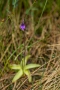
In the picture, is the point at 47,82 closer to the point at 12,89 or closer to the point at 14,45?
the point at 12,89

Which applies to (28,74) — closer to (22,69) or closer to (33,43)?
(22,69)

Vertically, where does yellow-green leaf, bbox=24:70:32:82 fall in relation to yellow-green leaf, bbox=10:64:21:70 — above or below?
below

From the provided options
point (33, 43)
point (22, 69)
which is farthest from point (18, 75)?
point (33, 43)

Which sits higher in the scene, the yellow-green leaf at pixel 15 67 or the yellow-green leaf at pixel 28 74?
the yellow-green leaf at pixel 15 67

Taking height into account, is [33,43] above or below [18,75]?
above

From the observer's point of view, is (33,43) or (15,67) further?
(33,43)

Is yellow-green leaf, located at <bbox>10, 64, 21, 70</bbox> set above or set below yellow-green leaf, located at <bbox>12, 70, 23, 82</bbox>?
above

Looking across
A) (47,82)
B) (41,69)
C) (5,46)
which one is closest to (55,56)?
(41,69)

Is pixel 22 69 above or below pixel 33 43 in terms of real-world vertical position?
below

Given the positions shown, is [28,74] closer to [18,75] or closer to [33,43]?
[18,75]

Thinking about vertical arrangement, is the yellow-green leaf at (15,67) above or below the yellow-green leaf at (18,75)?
above

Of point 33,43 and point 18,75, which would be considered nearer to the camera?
point 18,75

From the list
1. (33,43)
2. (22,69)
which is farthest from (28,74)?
(33,43)
